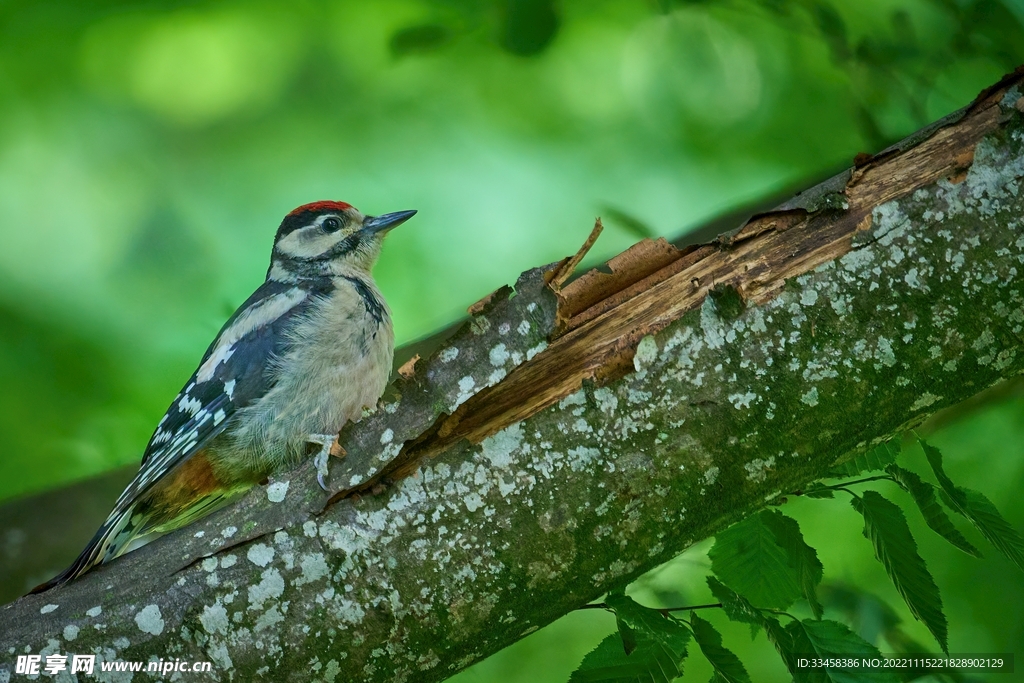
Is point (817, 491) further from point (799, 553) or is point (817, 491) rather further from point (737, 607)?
point (737, 607)

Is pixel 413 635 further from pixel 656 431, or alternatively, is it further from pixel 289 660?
pixel 656 431

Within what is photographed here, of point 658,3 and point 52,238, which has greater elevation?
point 52,238

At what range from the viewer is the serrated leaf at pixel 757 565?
2.11m

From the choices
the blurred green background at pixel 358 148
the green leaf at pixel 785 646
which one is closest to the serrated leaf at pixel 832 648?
the green leaf at pixel 785 646

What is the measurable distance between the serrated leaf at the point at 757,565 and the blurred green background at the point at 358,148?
7.12ft

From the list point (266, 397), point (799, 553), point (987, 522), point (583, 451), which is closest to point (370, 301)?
point (266, 397)

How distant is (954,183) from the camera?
187cm

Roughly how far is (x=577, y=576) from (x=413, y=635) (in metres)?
0.38

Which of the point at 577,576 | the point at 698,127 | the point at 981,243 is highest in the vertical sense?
the point at 698,127

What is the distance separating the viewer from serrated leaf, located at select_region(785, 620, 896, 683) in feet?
6.13

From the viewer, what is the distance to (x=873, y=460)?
201 cm

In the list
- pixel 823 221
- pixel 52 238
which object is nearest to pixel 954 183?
pixel 823 221

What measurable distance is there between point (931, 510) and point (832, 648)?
1.30ft

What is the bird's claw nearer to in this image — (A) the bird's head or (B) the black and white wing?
(B) the black and white wing
